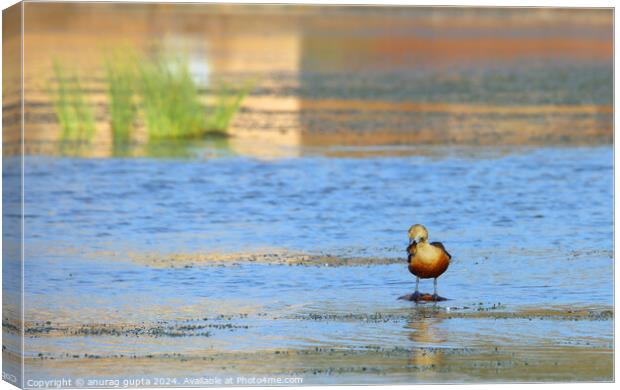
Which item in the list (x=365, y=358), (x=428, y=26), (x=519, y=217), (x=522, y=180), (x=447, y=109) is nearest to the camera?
(x=365, y=358)

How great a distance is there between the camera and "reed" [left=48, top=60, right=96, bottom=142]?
9584mm

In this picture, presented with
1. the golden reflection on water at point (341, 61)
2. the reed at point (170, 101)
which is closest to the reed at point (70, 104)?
the golden reflection on water at point (341, 61)

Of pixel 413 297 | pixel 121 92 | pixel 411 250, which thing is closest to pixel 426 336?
pixel 413 297

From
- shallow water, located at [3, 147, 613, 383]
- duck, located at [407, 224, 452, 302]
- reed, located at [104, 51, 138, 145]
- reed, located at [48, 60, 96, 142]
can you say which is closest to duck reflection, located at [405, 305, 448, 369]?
shallow water, located at [3, 147, 613, 383]

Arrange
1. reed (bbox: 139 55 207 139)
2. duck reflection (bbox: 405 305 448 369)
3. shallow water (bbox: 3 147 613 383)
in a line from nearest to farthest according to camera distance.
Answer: duck reflection (bbox: 405 305 448 369), shallow water (bbox: 3 147 613 383), reed (bbox: 139 55 207 139)

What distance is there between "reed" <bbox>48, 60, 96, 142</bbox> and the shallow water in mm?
320

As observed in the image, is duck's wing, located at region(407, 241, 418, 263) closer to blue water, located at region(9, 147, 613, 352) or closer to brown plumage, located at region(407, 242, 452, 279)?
brown plumage, located at region(407, 242, 452, 279)

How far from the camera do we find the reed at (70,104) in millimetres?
9584

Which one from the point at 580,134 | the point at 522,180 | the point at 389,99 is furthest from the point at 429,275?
the point at 389,99

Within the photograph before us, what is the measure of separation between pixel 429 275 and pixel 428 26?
1.22m

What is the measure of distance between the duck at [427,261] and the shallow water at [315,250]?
0.10 m

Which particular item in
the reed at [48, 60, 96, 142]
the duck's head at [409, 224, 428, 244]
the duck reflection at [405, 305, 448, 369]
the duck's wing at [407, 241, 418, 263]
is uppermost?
the reed at [48, 60, 96, 142]

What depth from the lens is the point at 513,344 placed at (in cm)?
798

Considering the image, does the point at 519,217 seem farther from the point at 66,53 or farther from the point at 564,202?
the point at 66,53
